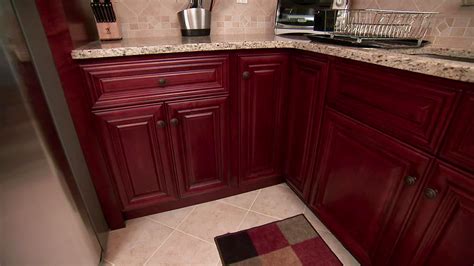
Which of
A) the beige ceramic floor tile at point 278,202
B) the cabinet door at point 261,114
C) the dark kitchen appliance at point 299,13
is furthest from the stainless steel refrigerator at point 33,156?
the dark kitchen appliance at point 299,13

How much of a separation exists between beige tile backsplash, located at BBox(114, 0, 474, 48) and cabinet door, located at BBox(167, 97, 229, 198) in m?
0.67

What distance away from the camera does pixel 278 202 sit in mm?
1442

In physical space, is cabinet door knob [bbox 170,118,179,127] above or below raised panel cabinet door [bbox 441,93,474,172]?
below

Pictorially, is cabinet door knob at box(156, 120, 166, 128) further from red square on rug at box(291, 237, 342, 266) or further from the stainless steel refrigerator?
red square on rug at box(291, 237, 342, 266)

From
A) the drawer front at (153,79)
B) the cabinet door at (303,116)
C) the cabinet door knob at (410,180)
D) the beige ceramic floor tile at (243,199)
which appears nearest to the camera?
the cabinet door knob at (410,180)

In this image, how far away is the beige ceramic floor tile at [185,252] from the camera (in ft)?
3.59

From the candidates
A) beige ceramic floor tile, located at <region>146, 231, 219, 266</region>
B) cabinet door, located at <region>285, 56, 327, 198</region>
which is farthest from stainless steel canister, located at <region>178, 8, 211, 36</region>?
beige ceramic floor tile, located at <region>146, 231, 219, 266</region>

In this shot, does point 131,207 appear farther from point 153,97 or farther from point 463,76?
point 463,76

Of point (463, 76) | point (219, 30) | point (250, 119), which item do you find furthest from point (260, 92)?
point (463, 76)

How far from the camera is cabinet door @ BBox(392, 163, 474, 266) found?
61 centimetres

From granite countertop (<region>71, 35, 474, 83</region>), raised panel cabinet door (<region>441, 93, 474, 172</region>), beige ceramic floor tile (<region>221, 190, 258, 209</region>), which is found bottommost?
beige ceramic floor tile (<region>221, 190, 258, 209</region>)

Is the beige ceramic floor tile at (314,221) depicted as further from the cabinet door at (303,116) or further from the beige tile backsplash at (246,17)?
the beige tile backsplash at (246,17)

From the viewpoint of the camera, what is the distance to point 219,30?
1591 mm

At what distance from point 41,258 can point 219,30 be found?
4.85 feet
